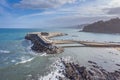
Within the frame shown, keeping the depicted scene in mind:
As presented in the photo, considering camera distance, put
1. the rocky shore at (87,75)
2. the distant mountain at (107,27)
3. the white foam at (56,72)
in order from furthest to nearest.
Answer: the distant mountain at (107,27) → the white foam at (56,72) → the rocky shore at (87,75)

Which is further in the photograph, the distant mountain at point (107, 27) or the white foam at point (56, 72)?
the distant mountain at point (107, 27)

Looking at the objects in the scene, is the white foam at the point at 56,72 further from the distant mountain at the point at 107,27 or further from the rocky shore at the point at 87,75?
the distant mountain at the point at 107,27

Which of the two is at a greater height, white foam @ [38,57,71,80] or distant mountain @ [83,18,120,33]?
distant mountain @ [83,18,120,33]

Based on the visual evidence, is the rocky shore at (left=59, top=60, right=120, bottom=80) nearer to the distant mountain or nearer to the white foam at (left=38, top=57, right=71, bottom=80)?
the white foam at (left=38, top=57, right=71, bottom=80)

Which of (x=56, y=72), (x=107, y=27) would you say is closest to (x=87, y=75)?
(x=56, y=72)

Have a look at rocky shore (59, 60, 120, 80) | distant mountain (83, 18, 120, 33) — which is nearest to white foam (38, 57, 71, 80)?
rocky shore (59, 60, 120, 80)

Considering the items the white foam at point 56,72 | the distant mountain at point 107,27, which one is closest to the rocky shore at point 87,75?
the white foam at point 56,72

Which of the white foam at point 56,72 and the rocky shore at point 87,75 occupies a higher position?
the rocky shore at point 87,75

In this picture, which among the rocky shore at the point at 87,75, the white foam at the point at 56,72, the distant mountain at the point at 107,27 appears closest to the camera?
the rocky shore at the point at 87,75

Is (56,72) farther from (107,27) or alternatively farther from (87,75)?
(107,27)

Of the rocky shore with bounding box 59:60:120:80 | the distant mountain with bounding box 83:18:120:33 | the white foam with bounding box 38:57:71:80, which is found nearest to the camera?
the rocky shore with bounding box 59:60:120:80

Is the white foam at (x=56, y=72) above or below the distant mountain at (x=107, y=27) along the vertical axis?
below
